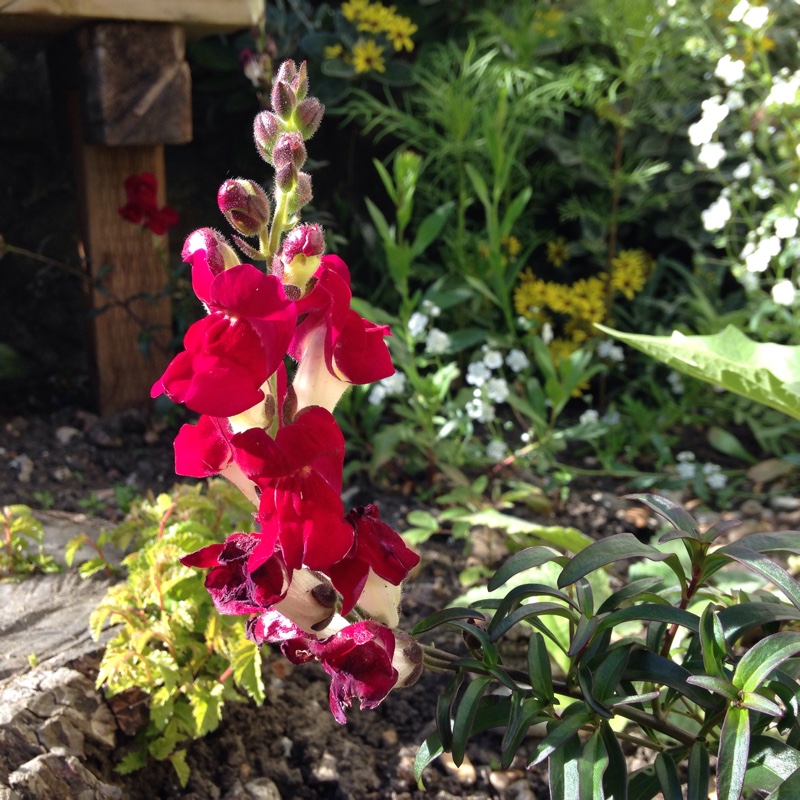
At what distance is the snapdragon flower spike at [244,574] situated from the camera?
71 cm

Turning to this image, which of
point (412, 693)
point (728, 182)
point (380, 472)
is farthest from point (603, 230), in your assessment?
point (412, 693)

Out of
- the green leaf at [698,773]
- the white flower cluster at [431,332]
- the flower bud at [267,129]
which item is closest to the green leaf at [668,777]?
the green leaf at [698,773]

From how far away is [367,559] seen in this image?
74 centimetres

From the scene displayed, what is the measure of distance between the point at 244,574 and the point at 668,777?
1.49 ft

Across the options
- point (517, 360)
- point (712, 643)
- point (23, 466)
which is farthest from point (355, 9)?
point (712, 643)

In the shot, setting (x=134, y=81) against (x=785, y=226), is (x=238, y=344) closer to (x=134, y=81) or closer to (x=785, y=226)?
(x=134, y=81)

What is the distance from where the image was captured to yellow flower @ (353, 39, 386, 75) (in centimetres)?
249

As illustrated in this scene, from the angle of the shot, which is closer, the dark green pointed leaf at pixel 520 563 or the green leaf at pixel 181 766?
the dark green pointed leaf at pixel 520 563

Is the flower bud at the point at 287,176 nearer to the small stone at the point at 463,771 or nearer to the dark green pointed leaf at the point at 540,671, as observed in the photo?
the dark green pointed leaf at the point at 540,671

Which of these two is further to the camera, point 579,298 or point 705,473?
point 579,298

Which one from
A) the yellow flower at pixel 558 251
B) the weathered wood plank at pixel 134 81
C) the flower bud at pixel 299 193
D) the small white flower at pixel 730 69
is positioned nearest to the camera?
the flower bud at pixel 299 193

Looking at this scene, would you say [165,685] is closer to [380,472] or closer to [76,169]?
[380,472]

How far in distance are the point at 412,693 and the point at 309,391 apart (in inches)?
31.9

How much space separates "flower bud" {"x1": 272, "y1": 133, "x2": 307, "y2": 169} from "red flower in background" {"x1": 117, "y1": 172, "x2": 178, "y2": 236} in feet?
4.94
